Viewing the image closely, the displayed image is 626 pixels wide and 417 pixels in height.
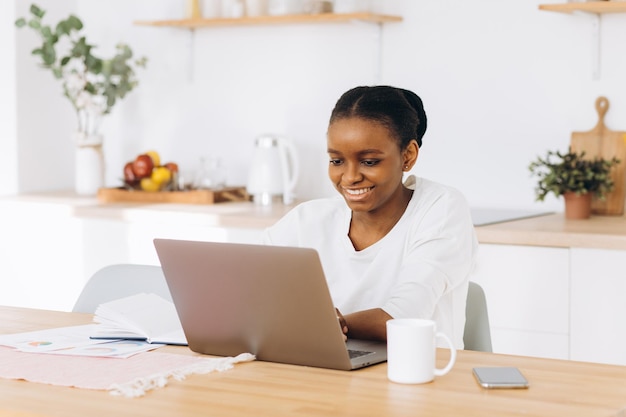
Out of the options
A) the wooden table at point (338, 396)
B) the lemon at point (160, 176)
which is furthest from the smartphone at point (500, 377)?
the lemon at point (160, 176)

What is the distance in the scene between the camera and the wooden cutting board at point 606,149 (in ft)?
10.6

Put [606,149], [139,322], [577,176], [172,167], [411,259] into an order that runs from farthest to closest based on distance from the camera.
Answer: [172,167] → [606,149] → [577,176] → [411,259] → [139,322]

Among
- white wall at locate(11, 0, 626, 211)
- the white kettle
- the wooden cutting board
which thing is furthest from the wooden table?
the white kettle

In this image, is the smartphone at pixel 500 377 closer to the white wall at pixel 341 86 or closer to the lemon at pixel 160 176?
the white wall at pixel 341 86

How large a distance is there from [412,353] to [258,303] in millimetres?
259

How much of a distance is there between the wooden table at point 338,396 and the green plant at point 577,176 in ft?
5.32

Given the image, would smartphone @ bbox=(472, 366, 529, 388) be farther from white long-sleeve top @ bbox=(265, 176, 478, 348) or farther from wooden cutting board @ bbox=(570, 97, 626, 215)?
wooden cutting board @ bbox=(570, 97, 626, 215)

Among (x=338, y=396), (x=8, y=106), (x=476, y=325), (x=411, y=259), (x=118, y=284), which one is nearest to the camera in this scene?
(x=338, y=396)

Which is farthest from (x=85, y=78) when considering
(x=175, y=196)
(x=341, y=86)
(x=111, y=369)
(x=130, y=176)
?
(x=111, y=369)

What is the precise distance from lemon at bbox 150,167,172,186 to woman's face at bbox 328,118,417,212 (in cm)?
188

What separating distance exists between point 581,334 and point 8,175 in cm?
232

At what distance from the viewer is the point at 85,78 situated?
155 inches

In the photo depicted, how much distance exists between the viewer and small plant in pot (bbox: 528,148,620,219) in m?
3.12

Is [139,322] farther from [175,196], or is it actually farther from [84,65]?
[84,65]
